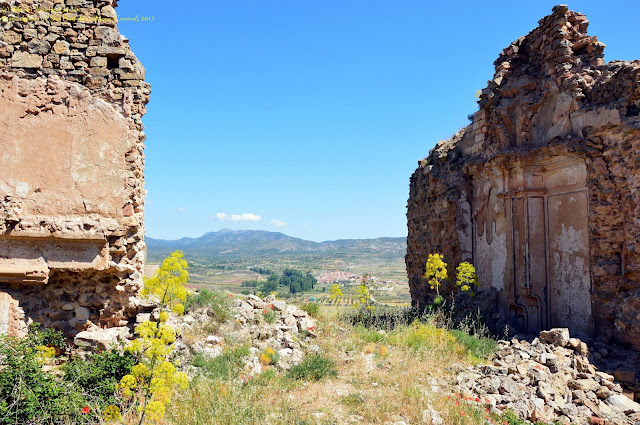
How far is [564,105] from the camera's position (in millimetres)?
9258

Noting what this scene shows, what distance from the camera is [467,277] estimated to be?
1082cm

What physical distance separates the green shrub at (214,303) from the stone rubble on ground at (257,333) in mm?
137

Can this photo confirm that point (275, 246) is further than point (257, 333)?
Yes

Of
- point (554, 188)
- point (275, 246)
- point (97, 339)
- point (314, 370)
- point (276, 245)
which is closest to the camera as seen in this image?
point (97, 339)

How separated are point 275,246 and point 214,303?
130 meters

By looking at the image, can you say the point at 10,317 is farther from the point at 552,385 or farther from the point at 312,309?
the point at 552,385

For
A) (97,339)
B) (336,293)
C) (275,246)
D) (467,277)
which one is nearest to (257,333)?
(97,339)

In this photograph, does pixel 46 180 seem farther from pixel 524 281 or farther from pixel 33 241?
pixel 524 281

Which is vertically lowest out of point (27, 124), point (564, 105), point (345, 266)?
point (345, 266)

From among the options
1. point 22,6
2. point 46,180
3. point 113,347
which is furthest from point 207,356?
point 22,6

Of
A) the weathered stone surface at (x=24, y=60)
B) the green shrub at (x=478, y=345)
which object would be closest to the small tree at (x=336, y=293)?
the green shrub at (x=478, y=345)

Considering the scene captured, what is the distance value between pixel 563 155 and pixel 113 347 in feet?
27.6

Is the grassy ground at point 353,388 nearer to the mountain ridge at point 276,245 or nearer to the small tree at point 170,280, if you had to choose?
the small tree at point 170,280

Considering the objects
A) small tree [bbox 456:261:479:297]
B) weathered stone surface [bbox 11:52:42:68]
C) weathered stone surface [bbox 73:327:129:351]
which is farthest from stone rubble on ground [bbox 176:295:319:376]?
weathered stone surface [bbox 11:52:42:68]
